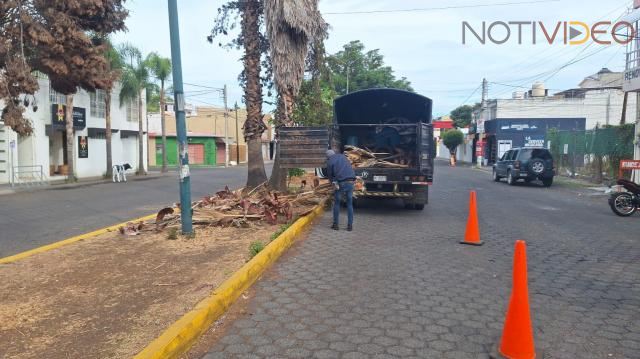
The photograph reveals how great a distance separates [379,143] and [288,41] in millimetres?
3546

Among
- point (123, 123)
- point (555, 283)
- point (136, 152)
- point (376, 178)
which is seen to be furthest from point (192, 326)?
point (136, 152)

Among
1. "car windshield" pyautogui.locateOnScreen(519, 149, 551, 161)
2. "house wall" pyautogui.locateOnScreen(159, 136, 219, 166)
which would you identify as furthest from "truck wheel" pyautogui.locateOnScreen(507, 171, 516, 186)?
"house wall" pyautogui.locateOnScreen(159, 136, 219, 166)

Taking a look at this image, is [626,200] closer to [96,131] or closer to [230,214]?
[230,214]

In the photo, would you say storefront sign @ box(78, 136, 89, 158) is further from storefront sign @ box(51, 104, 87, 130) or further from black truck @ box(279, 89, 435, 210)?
black truck @ box(279, 89, 435, 210)

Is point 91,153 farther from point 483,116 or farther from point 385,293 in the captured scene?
point 483,116

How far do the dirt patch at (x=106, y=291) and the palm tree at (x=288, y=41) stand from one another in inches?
201

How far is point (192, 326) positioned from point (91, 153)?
27.9m

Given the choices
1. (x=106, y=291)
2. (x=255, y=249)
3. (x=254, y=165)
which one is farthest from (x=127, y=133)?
(x=106, y=291)

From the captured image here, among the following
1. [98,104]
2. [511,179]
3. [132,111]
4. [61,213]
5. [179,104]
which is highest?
[98,104]

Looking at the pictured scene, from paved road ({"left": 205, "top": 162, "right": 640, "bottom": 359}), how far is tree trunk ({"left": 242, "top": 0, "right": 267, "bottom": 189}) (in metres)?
4.45

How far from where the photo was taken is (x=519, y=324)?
3695 mm

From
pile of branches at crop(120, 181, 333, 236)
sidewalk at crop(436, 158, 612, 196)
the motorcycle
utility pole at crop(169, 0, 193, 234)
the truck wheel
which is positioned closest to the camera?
utility pole at crop(169, 0, 193, 234)

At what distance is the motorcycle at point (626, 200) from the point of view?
11.4 meters

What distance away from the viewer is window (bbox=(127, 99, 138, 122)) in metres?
32.6
